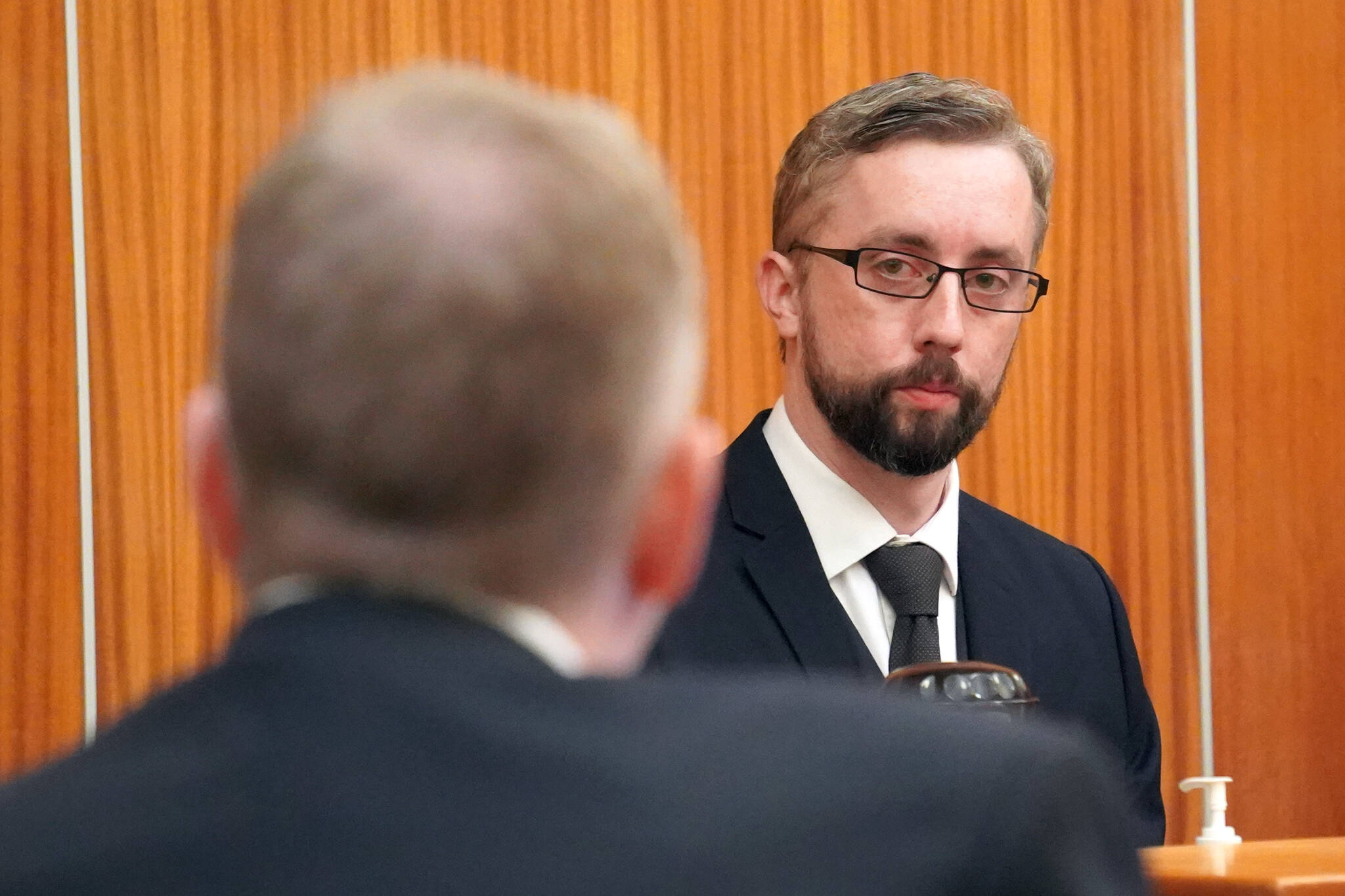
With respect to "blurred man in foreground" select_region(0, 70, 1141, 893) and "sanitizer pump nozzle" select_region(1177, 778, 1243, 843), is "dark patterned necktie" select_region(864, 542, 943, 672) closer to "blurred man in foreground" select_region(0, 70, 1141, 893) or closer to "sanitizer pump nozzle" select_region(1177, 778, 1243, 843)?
"sanitizer pump nozzle" select_region(1177, 778, 1243, 843)

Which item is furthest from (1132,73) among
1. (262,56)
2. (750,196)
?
(262,56)

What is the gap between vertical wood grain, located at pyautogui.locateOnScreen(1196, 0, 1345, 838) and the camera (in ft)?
9.46

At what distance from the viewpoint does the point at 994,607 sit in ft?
6.70

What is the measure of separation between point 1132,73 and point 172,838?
2.72 metres

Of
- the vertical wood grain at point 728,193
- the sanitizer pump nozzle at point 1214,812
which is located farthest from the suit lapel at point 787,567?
the vertical wood grain at point 728,193

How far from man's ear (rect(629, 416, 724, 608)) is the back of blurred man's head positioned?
0.07ft

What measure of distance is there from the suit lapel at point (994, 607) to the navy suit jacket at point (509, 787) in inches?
58.7

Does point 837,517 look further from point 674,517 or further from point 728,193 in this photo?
point 674,517

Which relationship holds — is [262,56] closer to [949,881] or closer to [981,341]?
[981,341]

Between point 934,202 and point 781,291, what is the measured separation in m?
0.26

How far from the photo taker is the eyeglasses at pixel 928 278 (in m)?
2.02

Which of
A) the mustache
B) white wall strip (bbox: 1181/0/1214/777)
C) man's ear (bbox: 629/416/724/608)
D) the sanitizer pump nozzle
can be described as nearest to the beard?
the mustache

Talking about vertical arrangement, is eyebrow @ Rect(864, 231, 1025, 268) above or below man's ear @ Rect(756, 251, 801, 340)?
above

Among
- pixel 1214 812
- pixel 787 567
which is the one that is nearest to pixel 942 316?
pixel 787 567
